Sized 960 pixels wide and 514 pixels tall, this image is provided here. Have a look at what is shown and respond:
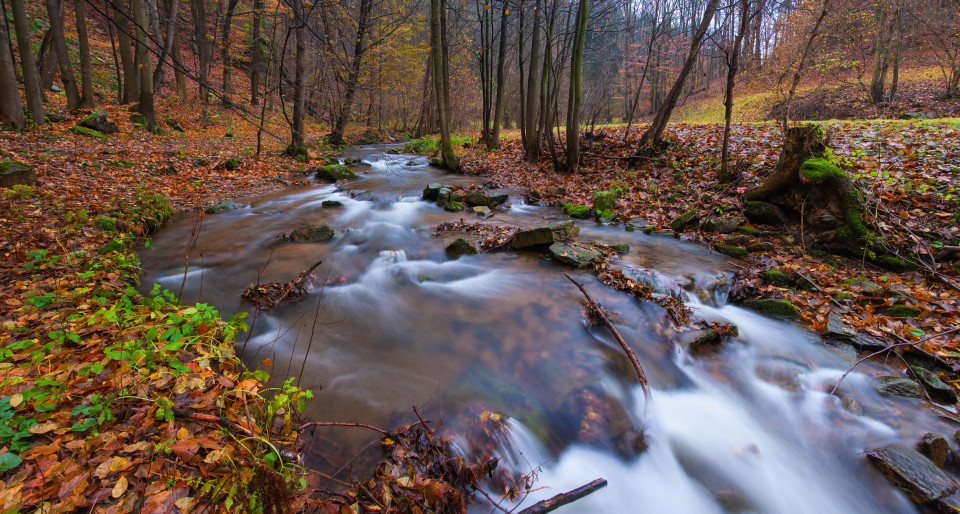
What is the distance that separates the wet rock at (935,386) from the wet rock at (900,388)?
86 millimetres

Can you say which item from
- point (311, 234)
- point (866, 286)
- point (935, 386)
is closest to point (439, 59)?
point (311, 234)

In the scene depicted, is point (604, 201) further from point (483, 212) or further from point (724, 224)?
point (483, 212)

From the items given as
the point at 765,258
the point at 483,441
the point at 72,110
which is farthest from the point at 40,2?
the point at 765,258

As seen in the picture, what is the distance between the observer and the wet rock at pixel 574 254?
6.21m

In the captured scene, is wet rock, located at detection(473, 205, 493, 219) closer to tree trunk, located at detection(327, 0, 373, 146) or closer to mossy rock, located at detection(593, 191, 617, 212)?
mossy rock, located at detection(593, 191, 617, 212)

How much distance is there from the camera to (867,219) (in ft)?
18.9

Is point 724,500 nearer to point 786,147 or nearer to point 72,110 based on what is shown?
point 786,147

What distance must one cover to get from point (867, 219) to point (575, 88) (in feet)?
24.5

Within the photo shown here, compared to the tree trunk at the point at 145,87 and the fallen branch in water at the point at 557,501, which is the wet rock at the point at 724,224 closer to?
the fallen branch in water at the point at 557,501

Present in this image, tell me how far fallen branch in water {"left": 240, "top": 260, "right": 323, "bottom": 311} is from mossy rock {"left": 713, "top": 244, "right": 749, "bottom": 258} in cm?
671

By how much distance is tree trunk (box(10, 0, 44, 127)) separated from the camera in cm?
998

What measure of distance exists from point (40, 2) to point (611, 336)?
32785mm

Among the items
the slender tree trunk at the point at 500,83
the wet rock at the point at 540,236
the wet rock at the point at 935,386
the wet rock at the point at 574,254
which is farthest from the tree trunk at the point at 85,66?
the wet rock at the point at 935,386

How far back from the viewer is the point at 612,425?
358 centimetres
